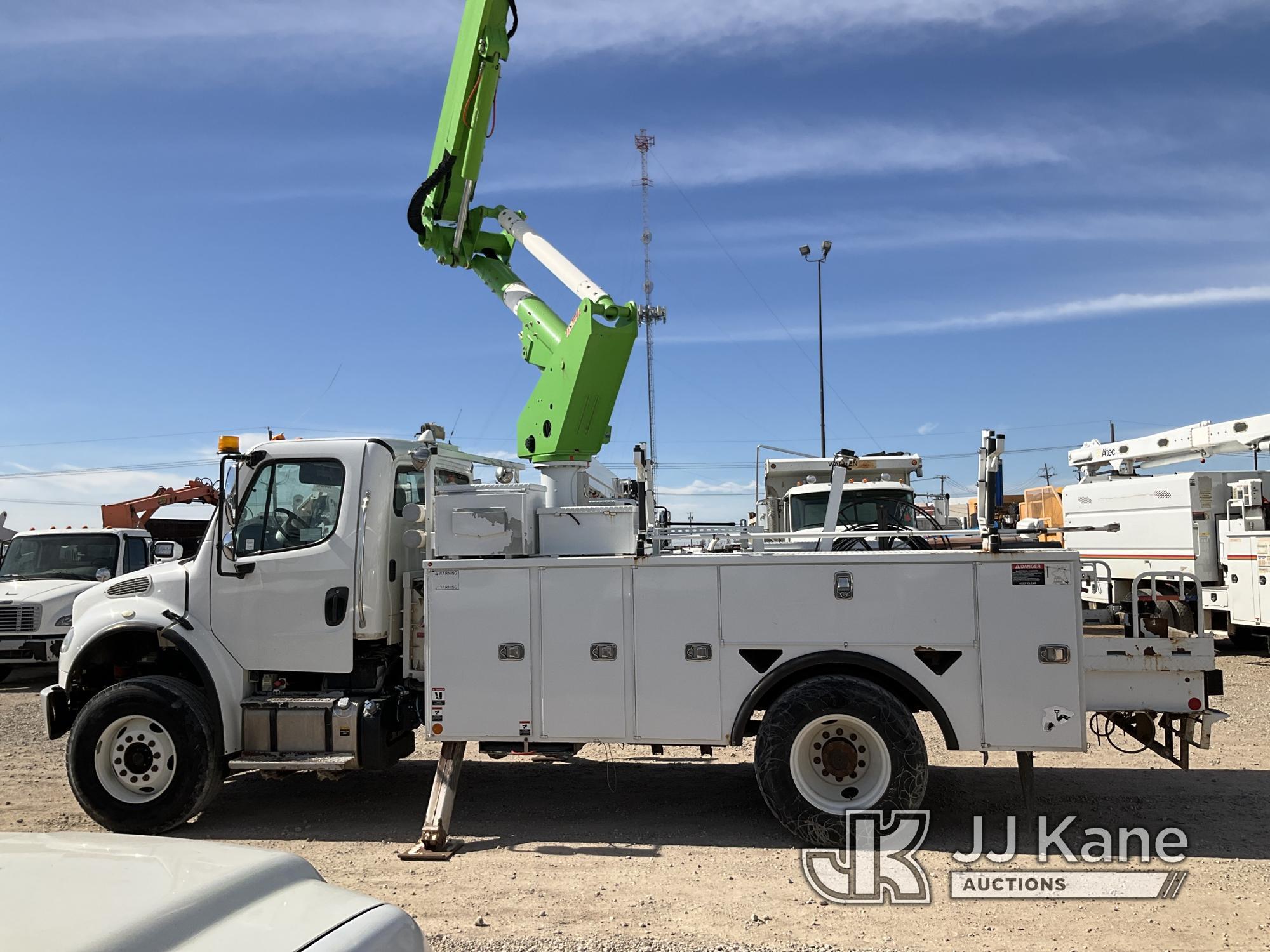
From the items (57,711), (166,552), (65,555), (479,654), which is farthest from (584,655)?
(65,555)

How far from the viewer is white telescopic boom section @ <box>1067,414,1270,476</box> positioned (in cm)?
1521

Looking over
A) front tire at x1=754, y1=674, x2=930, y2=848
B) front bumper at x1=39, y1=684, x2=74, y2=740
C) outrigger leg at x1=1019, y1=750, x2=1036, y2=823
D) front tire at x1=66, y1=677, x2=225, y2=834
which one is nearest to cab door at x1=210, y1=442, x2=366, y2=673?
front tire at x1=66, y1=677, x2=225, y2=834

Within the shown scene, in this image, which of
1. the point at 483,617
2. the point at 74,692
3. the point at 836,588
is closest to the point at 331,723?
the point at 483,617

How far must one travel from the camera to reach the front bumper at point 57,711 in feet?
23.4

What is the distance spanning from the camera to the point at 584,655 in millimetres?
6488

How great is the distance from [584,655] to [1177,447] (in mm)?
14408

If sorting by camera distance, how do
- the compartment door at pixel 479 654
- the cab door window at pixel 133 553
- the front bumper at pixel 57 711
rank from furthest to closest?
the cab door window at pixel 133 553 → the front bumper at pixel 57 711 → the compartment door at pixel 479 654

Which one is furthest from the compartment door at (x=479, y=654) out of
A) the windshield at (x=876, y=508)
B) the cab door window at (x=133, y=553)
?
the cab door window at (x=133, y=553)

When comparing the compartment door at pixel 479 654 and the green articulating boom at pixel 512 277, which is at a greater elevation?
the green articulating boom at pixel 512 277

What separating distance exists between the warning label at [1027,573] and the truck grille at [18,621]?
45.7 feet

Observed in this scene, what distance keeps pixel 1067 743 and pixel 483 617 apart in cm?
391

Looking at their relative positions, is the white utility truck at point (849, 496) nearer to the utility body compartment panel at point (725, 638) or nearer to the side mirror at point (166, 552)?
the utility body compartment panel at point (725, 638)

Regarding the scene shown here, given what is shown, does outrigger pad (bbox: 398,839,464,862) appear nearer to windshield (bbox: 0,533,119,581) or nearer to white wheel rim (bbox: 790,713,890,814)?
white wheel rim (bbox: 790,713,890,814)

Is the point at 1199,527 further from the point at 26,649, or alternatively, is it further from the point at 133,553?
the point at 26,649
